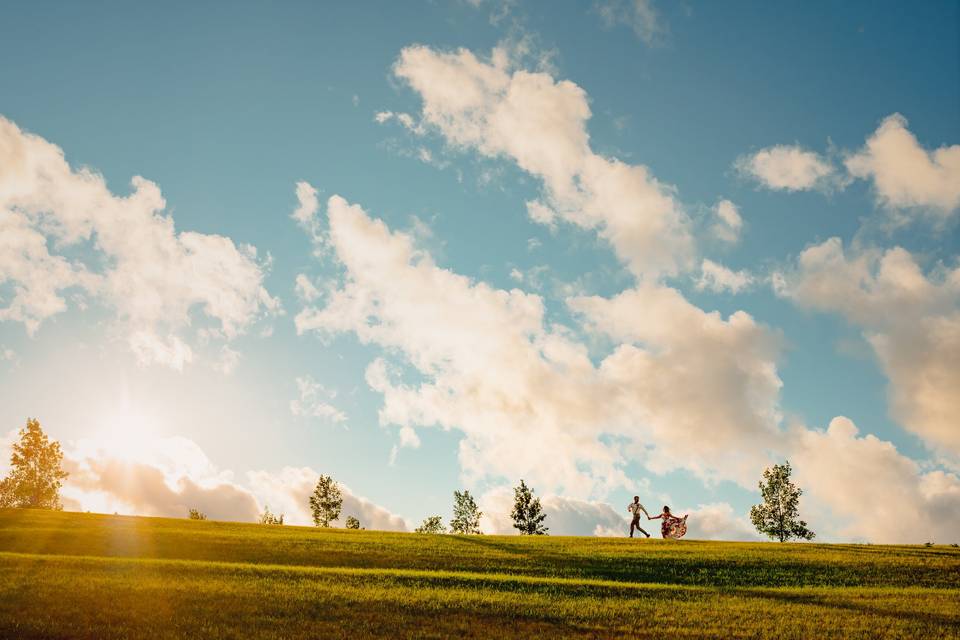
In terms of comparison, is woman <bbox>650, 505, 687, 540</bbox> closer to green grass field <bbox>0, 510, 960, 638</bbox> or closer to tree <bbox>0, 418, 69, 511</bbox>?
green grass field <bbox>0, 510, 960, 638</bbox>

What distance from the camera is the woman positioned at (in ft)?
149

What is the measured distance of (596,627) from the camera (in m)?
20.0

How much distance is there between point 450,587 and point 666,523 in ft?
81.9

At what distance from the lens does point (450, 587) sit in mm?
25406

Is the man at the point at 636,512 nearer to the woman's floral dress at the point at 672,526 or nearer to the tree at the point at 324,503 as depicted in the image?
the woman's floral dress at the point at 672,526

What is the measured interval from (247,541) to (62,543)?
30.7 ft

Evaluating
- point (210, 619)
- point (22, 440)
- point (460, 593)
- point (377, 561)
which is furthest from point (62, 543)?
point (22, 440)

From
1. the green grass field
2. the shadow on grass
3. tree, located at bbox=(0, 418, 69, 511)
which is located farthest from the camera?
tree, located at bbox=(0, 418, 69, 511)

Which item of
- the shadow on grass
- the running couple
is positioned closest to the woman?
the running couple

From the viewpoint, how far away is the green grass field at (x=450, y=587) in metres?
19.4

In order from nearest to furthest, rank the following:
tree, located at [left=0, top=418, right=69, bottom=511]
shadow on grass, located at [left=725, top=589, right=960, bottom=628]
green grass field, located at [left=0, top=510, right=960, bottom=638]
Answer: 1. green grass field, located at [left=0, top=510, right=960, bottom=638]
2. shadow on grass, located at [left=725, top=589, right=960, bottom=628]
3. tree, located at [left=0, top=418, right=69, bottom=511]

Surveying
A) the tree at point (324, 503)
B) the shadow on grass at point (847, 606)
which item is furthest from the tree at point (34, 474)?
the shadow on grass at point (847, 606)

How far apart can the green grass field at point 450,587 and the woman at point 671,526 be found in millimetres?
5007

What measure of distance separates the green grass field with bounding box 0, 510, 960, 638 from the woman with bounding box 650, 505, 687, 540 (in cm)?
501
